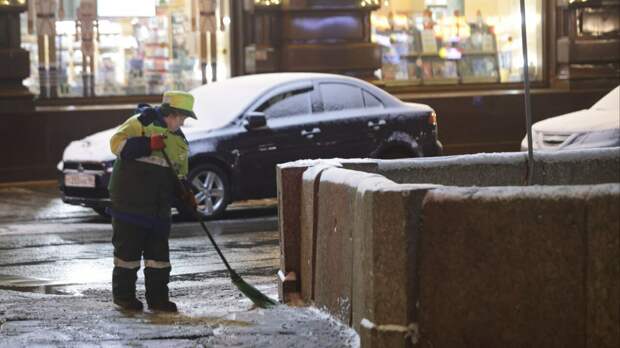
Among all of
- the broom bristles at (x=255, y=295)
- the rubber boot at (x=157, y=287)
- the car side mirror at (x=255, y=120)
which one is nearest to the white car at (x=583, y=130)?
the car side mirror at (x=255, y=120)

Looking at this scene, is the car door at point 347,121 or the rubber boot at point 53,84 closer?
the car door at point 347,121

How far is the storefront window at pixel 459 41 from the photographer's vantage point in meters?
24.0

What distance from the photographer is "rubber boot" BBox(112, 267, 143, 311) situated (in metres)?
9.30

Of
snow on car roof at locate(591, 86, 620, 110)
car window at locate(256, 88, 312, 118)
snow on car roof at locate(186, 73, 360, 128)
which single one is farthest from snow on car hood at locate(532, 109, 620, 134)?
car window at locate(256, 88, 312, 118)

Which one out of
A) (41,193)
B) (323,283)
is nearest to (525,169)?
(323,283)

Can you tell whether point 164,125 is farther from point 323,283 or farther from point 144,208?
point 323,283

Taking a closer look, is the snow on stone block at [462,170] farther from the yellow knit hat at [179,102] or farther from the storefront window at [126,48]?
the storefront window at [126,48]

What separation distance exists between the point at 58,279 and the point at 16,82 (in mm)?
10067

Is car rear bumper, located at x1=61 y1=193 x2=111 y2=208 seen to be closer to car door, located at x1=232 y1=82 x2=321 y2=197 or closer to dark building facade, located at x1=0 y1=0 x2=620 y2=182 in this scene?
car door, located at x1=232 y1=82 x2=321 y2=197

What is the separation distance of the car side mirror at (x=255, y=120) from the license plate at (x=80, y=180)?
1.80 m

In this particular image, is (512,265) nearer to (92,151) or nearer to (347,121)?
(92,151)

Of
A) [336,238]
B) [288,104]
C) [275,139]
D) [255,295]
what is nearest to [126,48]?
[288,104]

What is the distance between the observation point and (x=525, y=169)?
9.20 metres

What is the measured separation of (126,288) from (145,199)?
2.04 feet
